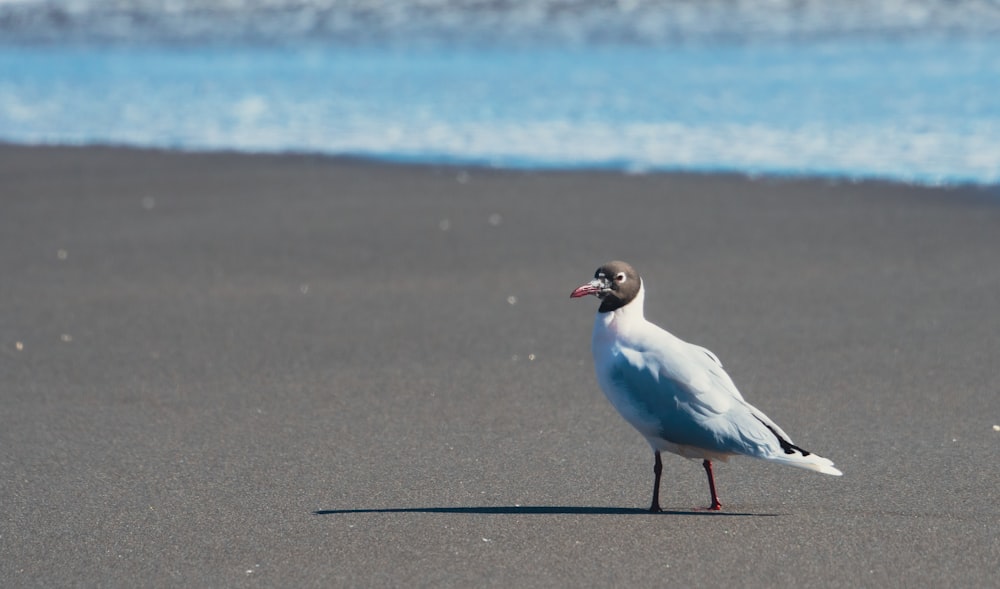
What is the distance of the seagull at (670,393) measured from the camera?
160 inches

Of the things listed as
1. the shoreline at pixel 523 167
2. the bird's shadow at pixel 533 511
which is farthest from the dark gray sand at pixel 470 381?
the shoreline at pixel 523 167

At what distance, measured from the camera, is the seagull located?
407cm

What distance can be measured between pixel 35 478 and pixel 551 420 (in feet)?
6.08

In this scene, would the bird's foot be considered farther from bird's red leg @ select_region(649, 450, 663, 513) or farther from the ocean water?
the ocean water

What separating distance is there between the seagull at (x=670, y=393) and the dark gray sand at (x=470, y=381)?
0.22 m

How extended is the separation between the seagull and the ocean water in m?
6.19

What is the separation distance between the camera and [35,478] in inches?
185

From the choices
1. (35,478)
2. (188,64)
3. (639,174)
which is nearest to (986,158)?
(639,174)

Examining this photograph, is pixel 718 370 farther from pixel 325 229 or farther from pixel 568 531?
pixel 325 229

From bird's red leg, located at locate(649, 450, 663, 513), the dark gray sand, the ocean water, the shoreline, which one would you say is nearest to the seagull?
bird's red leg, located at locate(649, 450, 663, 513)

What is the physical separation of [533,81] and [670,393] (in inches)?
517

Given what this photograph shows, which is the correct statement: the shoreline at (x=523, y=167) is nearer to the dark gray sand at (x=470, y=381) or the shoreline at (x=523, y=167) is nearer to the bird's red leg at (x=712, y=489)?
the dark gray sand at (x=470, y=381)

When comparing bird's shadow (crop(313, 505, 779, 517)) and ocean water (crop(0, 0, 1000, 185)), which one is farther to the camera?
ocean water (crop(0, 0, 1000, 185))

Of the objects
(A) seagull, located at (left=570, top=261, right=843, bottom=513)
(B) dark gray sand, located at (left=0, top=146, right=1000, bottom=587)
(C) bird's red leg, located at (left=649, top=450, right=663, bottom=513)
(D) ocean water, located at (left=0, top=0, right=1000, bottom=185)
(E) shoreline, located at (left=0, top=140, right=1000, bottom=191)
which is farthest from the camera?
(D) ocean water, located at (left=0, top=0, right=1000, bottom=185)
